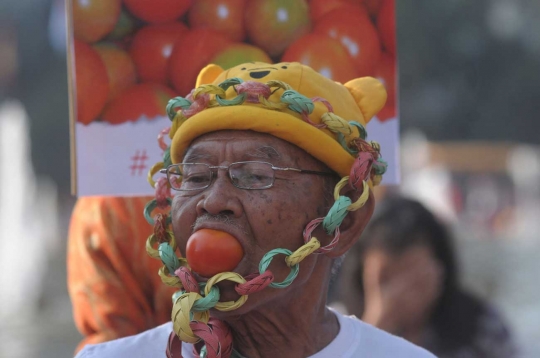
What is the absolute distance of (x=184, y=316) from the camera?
5.74 feet

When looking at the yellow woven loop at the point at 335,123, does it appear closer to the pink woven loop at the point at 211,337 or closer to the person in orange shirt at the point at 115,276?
the pink woven loop at the point at 211,337

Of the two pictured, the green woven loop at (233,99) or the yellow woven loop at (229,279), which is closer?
the yellow woven loop at (229,279)

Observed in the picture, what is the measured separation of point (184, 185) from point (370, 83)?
2.10 ft

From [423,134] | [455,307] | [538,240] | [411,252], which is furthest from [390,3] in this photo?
[423,134]

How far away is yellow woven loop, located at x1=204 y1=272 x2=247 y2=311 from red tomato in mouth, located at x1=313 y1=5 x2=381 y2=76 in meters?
1.11

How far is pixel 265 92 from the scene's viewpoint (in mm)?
1918

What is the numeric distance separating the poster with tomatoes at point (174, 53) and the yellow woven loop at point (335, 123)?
0.57 metres

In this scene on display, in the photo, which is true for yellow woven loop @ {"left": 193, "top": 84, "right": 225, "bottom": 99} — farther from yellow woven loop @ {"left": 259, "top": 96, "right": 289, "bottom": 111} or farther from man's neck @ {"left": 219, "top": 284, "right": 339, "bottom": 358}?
man's neck @ {"left": 219, "top": 284, "right": 339, "bottom": 358}

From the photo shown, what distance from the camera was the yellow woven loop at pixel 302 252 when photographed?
71.8 inches

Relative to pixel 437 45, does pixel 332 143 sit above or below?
below

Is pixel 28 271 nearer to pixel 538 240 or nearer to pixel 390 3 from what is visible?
pixel 538 240

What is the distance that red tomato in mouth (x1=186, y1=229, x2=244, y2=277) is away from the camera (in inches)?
69.9

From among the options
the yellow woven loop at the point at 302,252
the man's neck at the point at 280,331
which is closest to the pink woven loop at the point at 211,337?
the man's neck at the point at 280,331

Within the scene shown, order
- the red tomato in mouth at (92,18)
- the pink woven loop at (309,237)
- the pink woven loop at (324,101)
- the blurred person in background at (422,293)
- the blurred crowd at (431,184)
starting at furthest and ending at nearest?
the blurred crowd at (431,184) → the blurred person in background at (422,293) → the red tomato in mouth at (92,18) → the pink woven loop at (324,101) → the pink woven loop at (309,237)
